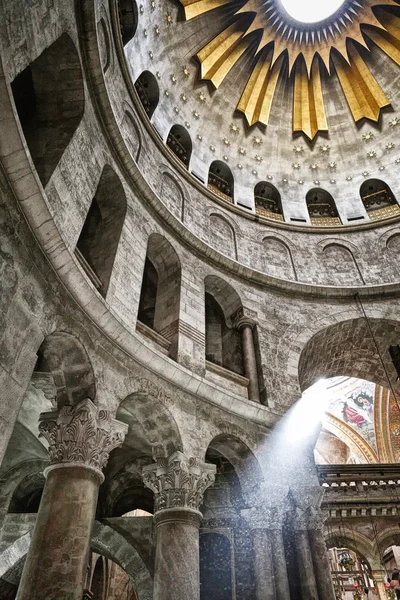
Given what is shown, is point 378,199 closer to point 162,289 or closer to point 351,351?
point 351,351

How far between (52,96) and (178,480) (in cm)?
759

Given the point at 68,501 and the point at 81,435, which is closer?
the point at 68,501

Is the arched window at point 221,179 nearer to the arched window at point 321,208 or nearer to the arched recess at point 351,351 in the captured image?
the arched window at point 321,208

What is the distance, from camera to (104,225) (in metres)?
9.86

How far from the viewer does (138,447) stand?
946 cm

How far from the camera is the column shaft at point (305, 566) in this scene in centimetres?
742

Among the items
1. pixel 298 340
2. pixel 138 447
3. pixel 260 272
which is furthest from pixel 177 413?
pixel 260 272

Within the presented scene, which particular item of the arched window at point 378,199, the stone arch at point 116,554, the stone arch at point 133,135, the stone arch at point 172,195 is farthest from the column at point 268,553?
the arched window at point 378,199

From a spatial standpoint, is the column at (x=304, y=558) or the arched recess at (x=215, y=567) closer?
the column at (x=304, y=558)

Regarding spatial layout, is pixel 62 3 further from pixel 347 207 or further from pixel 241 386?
pixel 347 207

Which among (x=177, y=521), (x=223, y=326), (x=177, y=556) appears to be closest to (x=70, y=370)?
(x=177, y=521)

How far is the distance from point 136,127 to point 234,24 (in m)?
8.35

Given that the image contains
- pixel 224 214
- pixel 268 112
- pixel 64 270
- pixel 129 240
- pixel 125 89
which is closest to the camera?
pixel 64 270

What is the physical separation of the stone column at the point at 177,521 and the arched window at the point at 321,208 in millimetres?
10933
